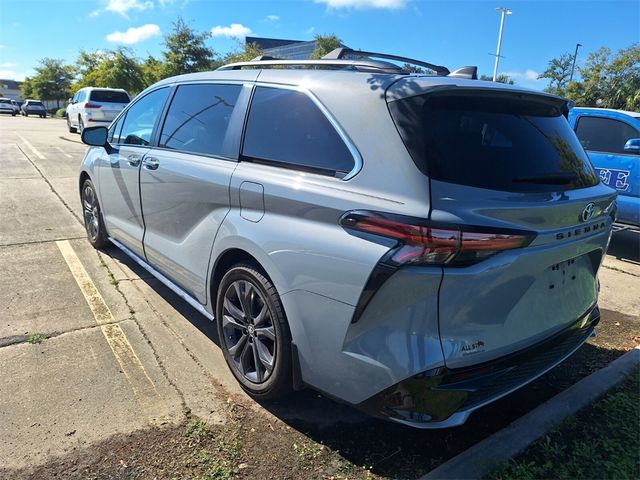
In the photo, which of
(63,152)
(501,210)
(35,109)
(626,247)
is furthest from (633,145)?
(35,109)

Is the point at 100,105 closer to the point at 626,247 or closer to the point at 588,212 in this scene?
the point at 626,247

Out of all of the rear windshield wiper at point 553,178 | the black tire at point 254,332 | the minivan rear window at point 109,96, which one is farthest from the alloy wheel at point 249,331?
the minivan rear window at point 109,96

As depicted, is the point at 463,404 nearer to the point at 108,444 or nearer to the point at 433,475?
the point at 433,475

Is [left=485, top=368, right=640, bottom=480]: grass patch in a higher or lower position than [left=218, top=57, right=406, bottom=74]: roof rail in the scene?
lower

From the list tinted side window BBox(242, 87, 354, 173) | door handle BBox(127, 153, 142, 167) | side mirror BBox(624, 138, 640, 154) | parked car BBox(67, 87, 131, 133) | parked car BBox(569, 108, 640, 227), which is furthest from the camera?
parked car BBox(67, 87, 131, 133)

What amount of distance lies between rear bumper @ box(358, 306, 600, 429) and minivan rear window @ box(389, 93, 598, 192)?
2.75 ft

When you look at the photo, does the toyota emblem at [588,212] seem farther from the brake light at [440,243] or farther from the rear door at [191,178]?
the rear door at [191,178]

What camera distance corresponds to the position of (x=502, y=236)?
2027 millimetres

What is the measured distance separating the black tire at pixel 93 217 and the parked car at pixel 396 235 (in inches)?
99.8

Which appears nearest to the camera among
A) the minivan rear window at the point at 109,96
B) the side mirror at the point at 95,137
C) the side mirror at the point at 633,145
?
the side mirror at the point at 95,137

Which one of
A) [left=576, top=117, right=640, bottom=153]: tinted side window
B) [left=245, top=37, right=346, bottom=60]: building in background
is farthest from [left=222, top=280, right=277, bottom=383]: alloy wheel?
[left=245, top=37, right=346, bottom=60]: building in background

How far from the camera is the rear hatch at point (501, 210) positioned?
201 centimetres

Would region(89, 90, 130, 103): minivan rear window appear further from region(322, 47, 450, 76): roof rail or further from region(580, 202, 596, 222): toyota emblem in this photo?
region(580, 202, 596, 222): toyota emblem

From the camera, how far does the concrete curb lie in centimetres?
228
